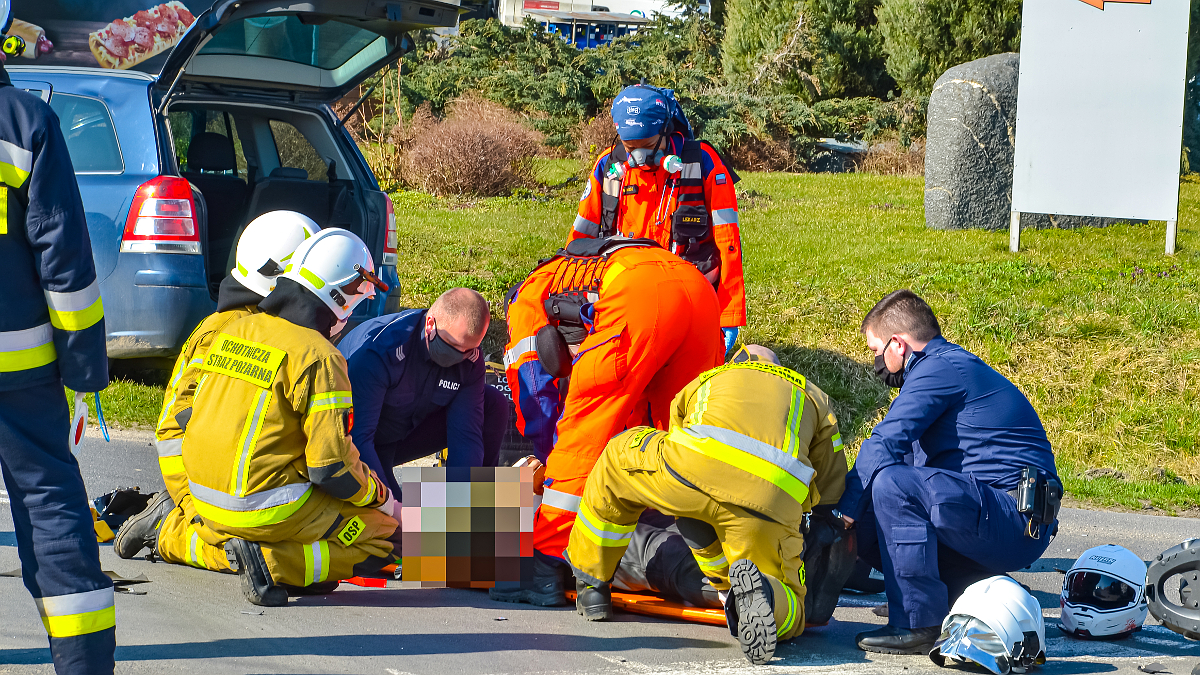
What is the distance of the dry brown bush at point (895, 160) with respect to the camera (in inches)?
670

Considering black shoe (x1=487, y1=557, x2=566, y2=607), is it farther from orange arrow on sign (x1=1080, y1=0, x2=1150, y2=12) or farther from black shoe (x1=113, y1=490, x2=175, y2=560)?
orange arrow on sign (x1=1080, y1=0, x2=1150, y2=12)

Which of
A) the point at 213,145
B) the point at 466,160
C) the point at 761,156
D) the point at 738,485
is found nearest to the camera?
the point at 738,485

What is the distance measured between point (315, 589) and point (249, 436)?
672 mm

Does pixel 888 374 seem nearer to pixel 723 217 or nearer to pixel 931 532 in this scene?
pixel 931 532

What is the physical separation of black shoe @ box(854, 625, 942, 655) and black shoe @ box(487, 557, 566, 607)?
108cm

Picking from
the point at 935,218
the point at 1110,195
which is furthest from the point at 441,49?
the point at 1110,195

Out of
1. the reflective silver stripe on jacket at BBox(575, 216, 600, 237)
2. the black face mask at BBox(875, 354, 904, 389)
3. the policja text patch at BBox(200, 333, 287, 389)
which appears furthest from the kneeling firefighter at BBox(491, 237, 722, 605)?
the reflective silver stripe on jacket at BBox(575, 216, 600, 237)

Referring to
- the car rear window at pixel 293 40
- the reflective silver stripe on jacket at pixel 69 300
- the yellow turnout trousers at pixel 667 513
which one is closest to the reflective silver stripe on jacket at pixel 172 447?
the reflective silver stripe on jacket at pixel 69 300

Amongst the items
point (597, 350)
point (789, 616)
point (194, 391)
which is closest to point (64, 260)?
point (194, 391)

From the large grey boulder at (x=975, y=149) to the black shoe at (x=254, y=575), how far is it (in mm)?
8588

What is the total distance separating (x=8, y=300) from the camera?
2896 mm

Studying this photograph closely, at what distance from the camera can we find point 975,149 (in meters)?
10.8

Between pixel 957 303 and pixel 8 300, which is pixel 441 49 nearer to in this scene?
pixel 957 303

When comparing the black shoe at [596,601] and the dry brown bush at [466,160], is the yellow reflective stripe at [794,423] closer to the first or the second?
the black shoe at [596,601]
